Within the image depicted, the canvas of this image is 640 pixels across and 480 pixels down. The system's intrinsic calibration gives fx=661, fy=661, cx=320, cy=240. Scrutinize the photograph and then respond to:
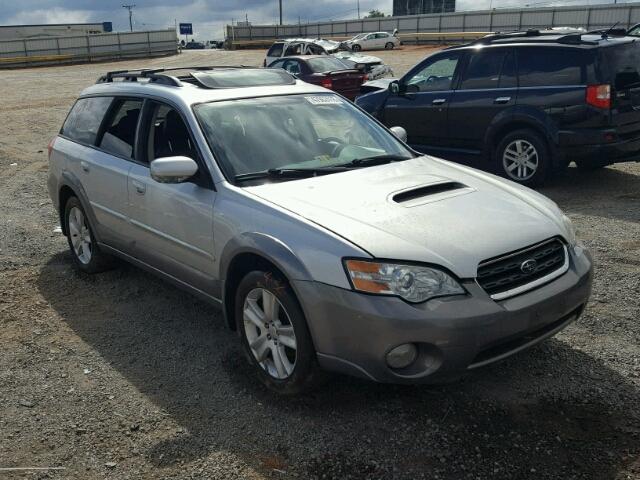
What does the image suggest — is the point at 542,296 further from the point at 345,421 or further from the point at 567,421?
the point at 345,421

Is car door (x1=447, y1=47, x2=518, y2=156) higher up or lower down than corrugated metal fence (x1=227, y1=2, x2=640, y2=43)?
lower down

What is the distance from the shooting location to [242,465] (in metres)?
3.13

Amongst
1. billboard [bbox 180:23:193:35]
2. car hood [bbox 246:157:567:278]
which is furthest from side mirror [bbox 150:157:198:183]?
billboard [bbox 180:23:193:35]

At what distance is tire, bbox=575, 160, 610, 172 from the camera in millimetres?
8141

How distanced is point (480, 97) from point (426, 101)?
85cm

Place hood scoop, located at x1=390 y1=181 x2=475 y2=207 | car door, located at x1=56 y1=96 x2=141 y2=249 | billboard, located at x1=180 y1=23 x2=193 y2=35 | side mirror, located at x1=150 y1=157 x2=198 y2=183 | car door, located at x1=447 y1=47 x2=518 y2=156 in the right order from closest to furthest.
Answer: hood scoop, located at x1=390 y1=181 x2=475 y2=207 < side mirror, located at x1=150 y1=157 x2=198 y2=183 < car door, located at x1=56 y1=96 x2=141 y2=249 < car door, located at x1=447 y1=47 x2=518 y2=156 < billboard, located at x1=180 y1=23 x2=193 y2=35

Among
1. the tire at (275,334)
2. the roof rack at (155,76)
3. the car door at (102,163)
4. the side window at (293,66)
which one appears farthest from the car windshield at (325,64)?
the tire at (275,334)

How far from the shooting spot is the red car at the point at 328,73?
50.3ft

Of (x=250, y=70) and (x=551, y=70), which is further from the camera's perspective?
(x=551, y=70)

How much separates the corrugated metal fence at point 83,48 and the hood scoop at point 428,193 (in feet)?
135

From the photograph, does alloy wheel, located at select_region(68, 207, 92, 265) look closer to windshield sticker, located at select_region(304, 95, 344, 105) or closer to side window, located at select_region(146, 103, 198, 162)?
side window, located at select_region(146, 103, 198, 162)

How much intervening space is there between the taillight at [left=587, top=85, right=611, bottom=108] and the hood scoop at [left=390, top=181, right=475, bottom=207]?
4337 millimetres

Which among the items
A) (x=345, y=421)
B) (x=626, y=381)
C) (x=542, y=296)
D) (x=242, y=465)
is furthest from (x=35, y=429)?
(x=626, y=381)

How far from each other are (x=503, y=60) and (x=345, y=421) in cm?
629
